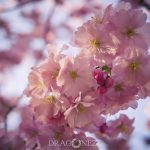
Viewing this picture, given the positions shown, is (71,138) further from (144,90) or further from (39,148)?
(144,90)

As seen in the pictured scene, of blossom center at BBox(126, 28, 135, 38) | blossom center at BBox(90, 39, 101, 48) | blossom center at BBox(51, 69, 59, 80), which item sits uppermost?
blossom center at BBox(126, 28, 135, 38)

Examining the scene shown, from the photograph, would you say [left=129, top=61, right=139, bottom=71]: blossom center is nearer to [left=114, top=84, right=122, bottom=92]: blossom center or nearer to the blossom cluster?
the blossom cluster

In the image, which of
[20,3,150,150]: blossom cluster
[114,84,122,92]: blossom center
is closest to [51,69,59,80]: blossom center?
[20,3,150,150]: blossom cluster

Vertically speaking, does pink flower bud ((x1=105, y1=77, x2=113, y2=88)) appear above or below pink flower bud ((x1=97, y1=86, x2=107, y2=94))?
above

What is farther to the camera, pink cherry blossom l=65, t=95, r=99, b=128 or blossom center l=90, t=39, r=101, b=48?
blossom center l=90, t=39, r=101, b=48

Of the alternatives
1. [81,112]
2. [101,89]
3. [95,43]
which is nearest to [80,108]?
[81,112]

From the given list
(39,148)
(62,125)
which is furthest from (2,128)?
(62,125)

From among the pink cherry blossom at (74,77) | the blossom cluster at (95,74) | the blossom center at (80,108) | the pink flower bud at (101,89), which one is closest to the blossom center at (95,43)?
the blossom cluster at (95,74)

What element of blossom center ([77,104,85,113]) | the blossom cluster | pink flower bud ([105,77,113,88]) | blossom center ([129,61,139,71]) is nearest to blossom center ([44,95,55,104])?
the blossom cluster
